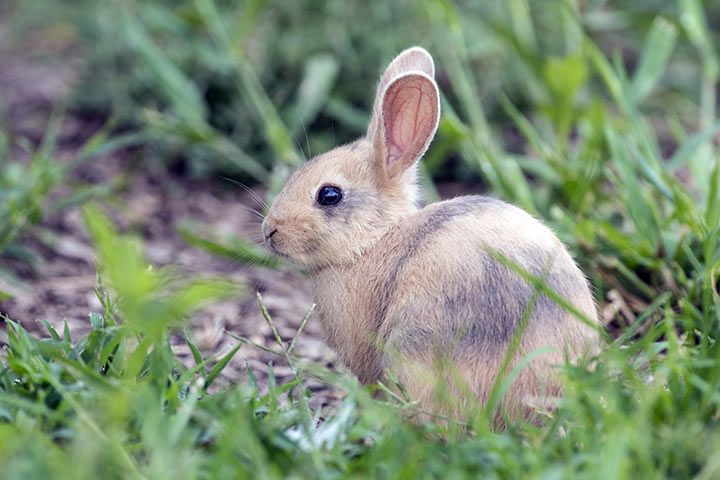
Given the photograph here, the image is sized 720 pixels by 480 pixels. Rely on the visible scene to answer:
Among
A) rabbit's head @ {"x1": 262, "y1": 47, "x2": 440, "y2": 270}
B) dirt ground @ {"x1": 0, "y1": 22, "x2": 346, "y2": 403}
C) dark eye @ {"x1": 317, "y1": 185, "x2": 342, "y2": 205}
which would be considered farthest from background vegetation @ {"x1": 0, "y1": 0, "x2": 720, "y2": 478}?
dark eye @ {"x1": 317, "y1": 185, "x2": 342, "y2": 205}

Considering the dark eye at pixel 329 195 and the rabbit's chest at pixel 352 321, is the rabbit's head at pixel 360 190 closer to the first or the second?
the dark eye at pixel 329 195

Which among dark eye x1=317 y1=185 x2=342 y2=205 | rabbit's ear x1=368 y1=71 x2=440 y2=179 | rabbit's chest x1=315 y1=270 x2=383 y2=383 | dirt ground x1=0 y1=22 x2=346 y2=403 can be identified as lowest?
dirt ground x1=0 y1=22 x2=346 y2=403

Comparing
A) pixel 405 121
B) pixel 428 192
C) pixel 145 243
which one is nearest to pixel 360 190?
pixel 405 121

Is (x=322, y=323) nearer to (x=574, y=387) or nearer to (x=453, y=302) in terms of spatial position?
(x=453, y=302)

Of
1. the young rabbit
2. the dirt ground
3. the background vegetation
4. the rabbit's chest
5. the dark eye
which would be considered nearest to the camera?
the background vegetation

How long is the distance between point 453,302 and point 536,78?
316 cm

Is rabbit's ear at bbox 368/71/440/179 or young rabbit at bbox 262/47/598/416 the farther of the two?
rabbit's ear at bbox 368/71/440/179

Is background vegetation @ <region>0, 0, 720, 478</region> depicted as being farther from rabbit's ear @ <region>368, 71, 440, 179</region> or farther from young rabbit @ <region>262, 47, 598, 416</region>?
rabbit's ear @ <region>368, 71, 440, 179</region>

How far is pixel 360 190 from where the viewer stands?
4188mm

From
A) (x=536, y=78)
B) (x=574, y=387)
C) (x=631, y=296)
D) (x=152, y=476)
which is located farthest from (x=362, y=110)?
(x=152, y=476)

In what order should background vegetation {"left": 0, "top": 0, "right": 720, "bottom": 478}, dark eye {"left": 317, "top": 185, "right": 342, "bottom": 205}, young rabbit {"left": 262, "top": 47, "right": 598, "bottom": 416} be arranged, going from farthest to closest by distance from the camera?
dark eye {"left": 317, "top": 185, "right": 342, "bottom": 205} → young rabbit {"left": 262, "top": 47, "right": 598, "bottom": 416} → background vegetation {"left": 0, "top": 0, "right": 720, "bottom": 478}

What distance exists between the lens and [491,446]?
290cm

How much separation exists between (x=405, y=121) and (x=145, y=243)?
7.73ft

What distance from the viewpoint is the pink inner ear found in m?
4.05
